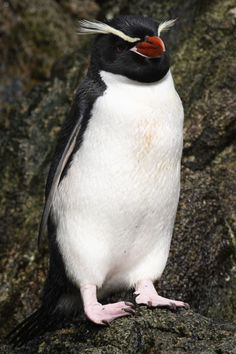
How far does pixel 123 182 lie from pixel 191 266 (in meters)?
1.27

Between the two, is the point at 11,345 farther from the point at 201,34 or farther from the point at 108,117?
the point at 201,34

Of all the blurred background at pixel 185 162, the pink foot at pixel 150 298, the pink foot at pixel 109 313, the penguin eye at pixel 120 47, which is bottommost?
the blurred background at pixel 185 162

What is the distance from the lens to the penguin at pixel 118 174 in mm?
5070

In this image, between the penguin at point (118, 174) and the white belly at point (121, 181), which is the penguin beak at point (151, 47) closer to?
the penguin at point (118, 174)

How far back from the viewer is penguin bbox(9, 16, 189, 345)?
5.07 meters

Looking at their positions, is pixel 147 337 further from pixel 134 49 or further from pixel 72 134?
pixel 134 49

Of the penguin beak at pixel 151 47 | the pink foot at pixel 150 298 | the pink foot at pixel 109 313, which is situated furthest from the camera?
the penguin beak at pixel 151 47

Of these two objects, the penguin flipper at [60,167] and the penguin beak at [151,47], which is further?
the penguin flipper at [60,167]

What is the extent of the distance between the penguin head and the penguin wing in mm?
155

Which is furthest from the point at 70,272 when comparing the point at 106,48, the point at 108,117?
the point at 106,48

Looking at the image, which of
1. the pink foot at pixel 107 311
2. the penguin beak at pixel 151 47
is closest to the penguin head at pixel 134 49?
the penguin beak at pixel 151 47

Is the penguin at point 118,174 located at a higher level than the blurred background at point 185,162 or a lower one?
higher

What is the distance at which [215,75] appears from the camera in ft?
22.7

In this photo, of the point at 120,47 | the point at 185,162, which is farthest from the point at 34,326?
the point at 185,162
